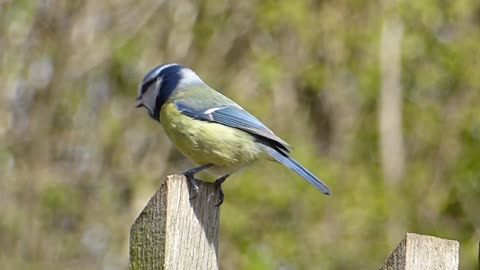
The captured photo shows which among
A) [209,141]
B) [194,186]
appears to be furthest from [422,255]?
[209,141]

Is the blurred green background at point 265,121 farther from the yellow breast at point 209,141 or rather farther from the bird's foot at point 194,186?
the bird's foot at point 194,186

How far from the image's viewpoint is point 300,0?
5.52 m

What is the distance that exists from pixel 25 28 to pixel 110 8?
0.50 metres

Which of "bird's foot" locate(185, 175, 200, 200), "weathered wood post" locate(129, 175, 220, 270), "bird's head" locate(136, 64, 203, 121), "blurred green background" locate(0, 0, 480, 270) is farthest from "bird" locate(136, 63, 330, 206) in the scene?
"blurred green background" locate(0, 0, 480, 270)

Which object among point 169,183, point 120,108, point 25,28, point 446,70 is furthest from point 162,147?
point 169,183

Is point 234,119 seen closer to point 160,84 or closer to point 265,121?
point 160,84

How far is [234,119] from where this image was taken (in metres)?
2.83

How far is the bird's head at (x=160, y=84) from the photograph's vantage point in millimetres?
2861

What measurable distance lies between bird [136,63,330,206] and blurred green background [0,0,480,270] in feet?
7.07

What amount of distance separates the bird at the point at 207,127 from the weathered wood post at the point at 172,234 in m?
0.87

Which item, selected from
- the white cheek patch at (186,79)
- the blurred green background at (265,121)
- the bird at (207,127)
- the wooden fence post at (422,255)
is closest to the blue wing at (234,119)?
the bird at (207,127)

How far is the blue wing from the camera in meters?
2.76

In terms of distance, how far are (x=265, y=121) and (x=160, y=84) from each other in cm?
257

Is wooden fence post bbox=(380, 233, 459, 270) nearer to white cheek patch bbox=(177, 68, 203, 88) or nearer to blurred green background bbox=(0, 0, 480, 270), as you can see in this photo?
white cheek patch bbox=(177, 68, 203, 88)
